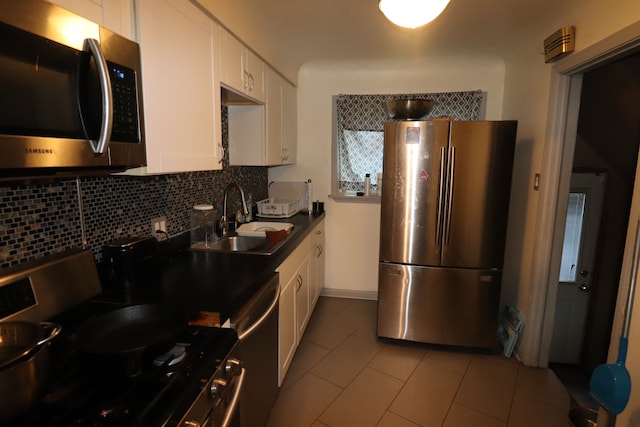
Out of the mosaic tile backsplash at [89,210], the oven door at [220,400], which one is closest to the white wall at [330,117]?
the mosaic tile backsplash at [89,210]

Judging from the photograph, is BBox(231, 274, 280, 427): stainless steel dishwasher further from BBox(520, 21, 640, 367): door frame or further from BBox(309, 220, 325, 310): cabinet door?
BBox(520, 21, 640, 367): door frame

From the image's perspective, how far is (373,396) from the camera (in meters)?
2.11

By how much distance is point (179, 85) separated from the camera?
142 centimetres

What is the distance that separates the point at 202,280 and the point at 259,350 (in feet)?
1.41

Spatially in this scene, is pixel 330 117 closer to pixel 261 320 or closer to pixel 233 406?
pixel 261 320

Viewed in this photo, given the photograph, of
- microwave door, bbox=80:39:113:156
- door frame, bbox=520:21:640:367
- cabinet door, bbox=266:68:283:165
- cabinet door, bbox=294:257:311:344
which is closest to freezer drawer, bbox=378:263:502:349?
door frame, bbox=520:21:640:367

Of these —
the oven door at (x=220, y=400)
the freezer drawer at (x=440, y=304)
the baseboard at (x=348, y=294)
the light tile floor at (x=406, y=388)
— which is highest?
the oven door at (x=220, y=400)

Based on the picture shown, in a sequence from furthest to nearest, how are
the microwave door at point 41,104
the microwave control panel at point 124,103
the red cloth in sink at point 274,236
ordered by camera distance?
the red cloth in sink at point 274,236 < the microwave control panel at point 124,103 < the microwave door at point 41,104

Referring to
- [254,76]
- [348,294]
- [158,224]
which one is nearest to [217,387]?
[158,224]

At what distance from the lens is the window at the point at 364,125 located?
10.2ft

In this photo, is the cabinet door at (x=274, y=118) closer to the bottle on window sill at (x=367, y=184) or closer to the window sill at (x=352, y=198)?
the window sill at (x=352, y=198)

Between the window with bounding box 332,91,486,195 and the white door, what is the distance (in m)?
1.05

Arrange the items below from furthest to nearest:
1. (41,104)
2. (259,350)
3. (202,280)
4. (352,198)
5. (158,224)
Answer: (352,198), (158,224), (259,350), (202,280), (41,104)

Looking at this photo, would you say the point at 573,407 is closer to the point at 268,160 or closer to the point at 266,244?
the point at 266,244
